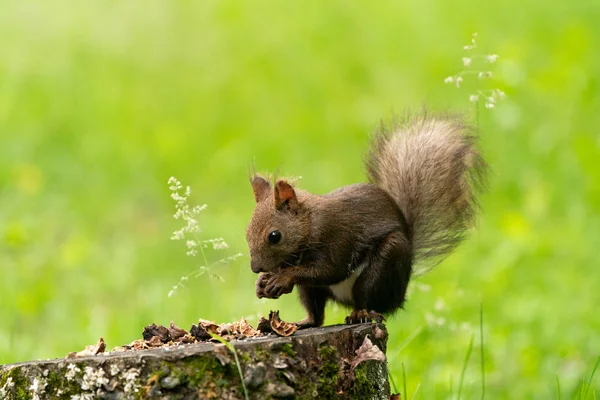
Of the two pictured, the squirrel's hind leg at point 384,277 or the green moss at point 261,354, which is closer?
the green moss at point 261,354

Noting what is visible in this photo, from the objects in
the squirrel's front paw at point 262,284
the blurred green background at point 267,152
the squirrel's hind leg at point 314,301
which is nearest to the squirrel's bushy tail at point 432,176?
the blurred green background at point 267,152

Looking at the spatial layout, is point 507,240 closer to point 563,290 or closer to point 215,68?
point 563,290

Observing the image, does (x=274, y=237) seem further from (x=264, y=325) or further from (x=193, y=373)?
(x=193, y=373)

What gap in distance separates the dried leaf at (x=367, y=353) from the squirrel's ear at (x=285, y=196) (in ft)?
2.07

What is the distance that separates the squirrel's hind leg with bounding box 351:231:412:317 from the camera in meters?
3.17

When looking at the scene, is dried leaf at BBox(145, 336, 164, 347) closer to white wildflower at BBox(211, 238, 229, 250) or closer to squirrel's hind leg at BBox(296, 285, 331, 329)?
white wildflower at BBox(211, 238, 229, 250)

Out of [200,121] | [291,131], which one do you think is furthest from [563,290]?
[200,121]

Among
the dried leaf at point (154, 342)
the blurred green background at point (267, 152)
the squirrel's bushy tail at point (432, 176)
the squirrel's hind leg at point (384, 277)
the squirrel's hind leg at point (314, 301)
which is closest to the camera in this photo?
the dried leaf at point (154, 342)

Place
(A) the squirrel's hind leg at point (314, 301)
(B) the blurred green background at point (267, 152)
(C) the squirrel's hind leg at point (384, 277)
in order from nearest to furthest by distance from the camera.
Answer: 1. (C) the squirrel's hind leg at point (384, 277)
2. (A) the squirrel's hind leg at point (314, 301)
3. (B) the blurred green background at point (267, 152)

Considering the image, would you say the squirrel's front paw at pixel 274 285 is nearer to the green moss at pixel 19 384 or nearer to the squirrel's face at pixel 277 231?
the squirrel's face at pixel 277 231

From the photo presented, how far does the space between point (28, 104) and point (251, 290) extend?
12.6ft

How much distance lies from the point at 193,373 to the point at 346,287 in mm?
1014

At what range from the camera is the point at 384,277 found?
3.17 m

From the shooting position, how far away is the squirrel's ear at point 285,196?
3127 mm
